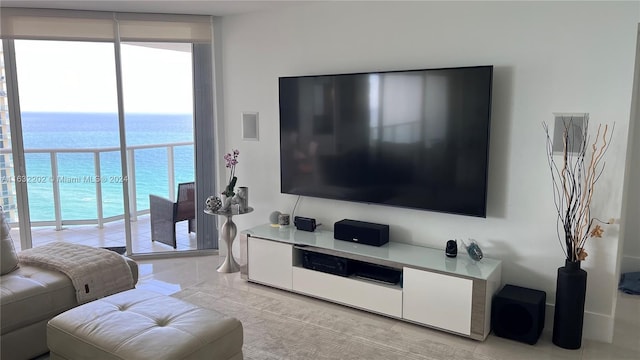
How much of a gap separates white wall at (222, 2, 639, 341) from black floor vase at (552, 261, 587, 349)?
23cm

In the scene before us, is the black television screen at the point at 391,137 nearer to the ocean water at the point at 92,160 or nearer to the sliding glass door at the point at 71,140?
the ocean water at the point at 92,160

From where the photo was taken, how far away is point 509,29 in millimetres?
3072

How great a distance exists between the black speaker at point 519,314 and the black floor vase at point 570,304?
0.12 meters

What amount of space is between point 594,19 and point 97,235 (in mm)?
5002

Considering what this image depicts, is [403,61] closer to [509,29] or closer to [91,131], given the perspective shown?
[509,29]

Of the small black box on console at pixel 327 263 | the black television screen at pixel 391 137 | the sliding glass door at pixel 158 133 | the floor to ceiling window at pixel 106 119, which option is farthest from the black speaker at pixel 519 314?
the sliding glass door at pixel 158 133

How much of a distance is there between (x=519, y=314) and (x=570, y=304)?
309mm

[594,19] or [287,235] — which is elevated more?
[594,19]

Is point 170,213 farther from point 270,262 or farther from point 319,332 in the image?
point 319,332

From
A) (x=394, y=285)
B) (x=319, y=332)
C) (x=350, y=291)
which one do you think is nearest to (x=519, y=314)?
(x=394, y=285)

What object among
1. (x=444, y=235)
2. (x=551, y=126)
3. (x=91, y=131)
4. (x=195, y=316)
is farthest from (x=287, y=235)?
(x=91, y=131)

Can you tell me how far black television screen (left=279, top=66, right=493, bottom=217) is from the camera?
314 centimetres

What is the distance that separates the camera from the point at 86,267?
2.91 metres

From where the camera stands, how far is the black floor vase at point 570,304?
9.20 ft
